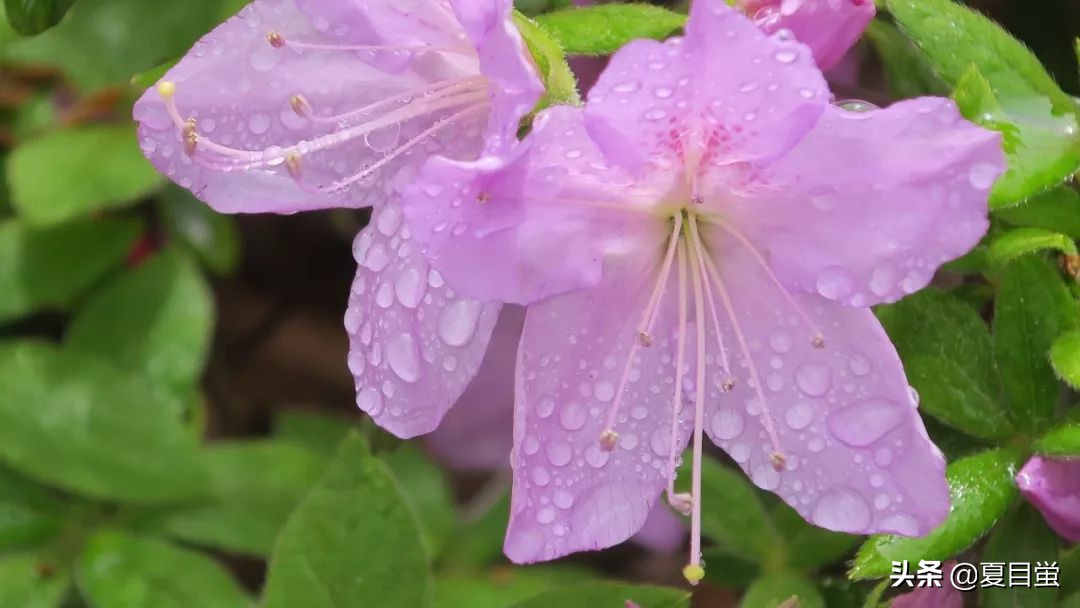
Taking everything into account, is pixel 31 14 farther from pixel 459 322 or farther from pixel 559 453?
pixel 559 453

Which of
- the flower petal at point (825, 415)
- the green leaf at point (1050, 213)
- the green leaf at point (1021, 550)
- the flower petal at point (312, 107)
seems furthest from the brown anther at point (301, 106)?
the green leaf at point (1021, 550)

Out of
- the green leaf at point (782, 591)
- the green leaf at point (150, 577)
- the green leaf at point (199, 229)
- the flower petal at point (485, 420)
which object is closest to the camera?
the green leaf at point (782, 591)

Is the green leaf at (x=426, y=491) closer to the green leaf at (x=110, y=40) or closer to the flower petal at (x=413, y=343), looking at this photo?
the green leaf at (x=110, y=40)

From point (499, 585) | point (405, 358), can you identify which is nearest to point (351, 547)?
point (405, 358)

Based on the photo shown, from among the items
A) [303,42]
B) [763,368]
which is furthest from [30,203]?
[763,368]

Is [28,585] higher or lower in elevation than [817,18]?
lower

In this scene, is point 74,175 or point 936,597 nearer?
point 936,597

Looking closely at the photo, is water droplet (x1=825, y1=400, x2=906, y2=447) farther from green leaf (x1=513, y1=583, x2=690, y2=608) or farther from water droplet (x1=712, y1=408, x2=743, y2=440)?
green leaf (x1=513, y1=583, x2=690, y2=608)
